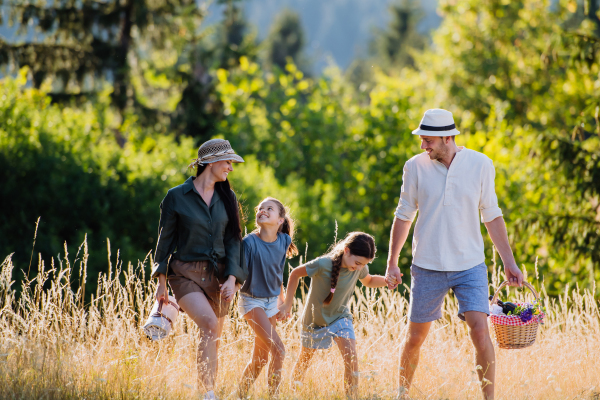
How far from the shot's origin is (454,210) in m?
3.61

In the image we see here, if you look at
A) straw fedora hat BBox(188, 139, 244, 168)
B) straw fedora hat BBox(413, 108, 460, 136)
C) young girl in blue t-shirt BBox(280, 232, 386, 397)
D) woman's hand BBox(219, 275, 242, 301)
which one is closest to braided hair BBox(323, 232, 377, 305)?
young girl in blue t-shirt BBox(280, 232, 386, 397)

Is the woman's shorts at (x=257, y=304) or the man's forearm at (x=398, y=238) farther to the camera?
the woman's shorts at (x=257, y=304)

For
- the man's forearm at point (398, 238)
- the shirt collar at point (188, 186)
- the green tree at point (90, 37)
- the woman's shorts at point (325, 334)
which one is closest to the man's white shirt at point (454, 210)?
the man's forearm at point (398, 238)

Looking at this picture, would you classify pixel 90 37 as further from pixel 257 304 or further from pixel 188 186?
pixel 257 304

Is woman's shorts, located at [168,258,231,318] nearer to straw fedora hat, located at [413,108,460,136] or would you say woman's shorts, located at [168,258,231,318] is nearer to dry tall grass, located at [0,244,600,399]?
dry tall grass, located at [0,244,600,399]

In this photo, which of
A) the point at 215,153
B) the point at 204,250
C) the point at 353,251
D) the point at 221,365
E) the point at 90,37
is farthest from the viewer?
the point at 90,37

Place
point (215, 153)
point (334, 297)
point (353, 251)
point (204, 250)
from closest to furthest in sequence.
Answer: point (204, 250)
point (215, 153)
point (353, 251)
point (334, 297)

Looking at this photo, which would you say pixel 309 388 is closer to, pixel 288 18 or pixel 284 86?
pixel 284 86

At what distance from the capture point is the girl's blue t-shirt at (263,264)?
13.0 feet

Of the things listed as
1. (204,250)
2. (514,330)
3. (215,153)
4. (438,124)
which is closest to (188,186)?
(215,153)

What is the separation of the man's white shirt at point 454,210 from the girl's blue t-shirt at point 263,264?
3.14 feet

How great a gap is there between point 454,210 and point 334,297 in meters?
1.02

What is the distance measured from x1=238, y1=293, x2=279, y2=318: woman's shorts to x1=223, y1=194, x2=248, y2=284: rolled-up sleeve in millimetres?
240

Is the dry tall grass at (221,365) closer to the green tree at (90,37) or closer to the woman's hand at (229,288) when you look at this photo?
the woman's hand at (229,288)
